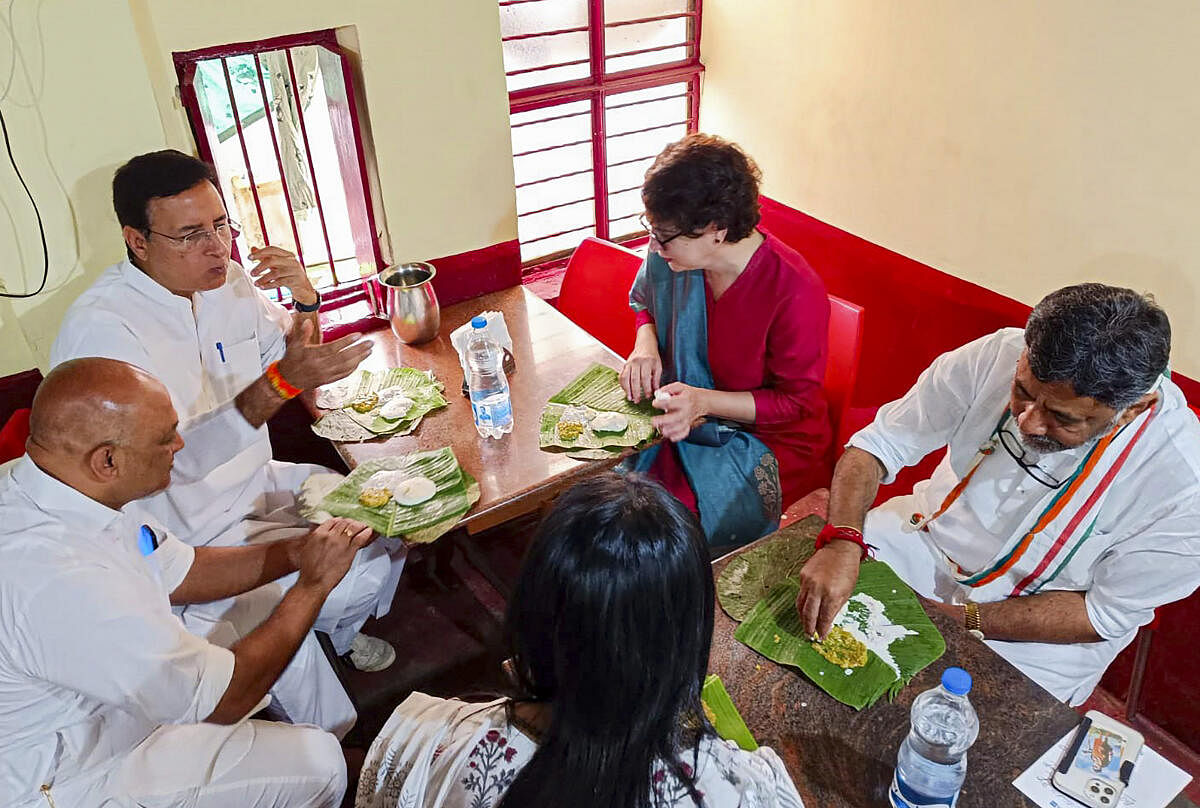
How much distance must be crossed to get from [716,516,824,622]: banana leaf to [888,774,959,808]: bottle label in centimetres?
41

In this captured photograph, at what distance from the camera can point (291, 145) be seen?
2.71 meters

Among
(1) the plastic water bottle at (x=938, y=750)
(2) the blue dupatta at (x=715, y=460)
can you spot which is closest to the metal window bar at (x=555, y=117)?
(2) the blue dupatta at (x=715, y=460)

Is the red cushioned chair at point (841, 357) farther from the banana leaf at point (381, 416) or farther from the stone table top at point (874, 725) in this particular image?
the banana leaf at point (381, 416)

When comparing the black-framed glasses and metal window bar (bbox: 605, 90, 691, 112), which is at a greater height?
metal window bar (bbox: 605, 90, 691, 112)

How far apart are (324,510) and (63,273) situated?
1.08 metres

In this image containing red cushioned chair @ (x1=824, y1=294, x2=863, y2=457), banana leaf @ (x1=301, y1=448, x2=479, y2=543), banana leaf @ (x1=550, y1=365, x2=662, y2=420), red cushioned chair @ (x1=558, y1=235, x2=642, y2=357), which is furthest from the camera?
red cushioned chair @ (x1=558, y1=235, x2=642, y2=357)

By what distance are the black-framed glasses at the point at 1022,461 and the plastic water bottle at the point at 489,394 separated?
1.20m

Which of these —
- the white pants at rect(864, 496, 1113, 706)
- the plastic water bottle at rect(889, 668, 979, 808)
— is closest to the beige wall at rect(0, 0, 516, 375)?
the white pants at rect(864, 496, 1113, 706)

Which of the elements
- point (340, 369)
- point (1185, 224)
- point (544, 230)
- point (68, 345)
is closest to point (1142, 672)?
point (1185, 224)

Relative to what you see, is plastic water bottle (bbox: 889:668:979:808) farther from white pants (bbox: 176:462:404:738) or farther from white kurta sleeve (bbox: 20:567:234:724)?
white pants (bbox: 176:462:404:738)

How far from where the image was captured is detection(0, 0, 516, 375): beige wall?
2113 mm

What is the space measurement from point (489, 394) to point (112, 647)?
1.06 m

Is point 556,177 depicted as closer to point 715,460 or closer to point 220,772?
point 715,460

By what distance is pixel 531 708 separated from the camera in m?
1.16
